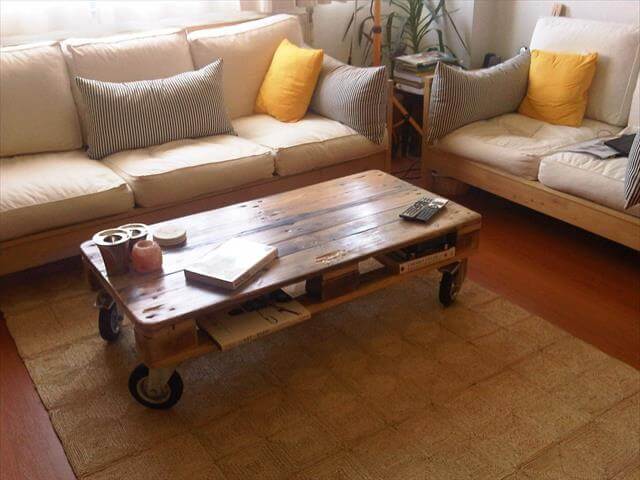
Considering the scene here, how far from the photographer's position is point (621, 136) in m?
2.83

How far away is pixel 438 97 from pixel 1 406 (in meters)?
2.29

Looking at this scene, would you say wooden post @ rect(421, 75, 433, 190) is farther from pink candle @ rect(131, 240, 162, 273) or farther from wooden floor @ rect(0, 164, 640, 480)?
pink candle @ rect(131, 240, 162, 273)

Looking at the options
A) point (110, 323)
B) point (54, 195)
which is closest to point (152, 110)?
point (54, 195)

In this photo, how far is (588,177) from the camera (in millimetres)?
2605

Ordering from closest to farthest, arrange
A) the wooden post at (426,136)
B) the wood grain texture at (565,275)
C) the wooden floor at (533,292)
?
the wooden floor at (533,292) < the wood grain texture at (565,275) < the wooden post at (426,136)

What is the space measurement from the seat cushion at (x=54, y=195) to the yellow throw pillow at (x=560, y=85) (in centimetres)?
208

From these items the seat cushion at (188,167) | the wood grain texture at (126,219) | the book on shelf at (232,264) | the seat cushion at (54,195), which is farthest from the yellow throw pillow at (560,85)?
the seat cushion at (54,195)

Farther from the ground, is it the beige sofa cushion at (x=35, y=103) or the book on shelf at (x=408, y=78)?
the beige sofa cushion at (x=35, y=103)

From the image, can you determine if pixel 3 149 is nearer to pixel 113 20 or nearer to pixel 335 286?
pixel 113 20

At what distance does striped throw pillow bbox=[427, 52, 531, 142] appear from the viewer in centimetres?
311

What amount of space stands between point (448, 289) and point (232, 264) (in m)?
0.91

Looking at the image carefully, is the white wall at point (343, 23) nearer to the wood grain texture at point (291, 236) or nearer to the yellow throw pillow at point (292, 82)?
the yellow throw pillow at point (292, 82)

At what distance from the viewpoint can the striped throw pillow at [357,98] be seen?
3.02 m

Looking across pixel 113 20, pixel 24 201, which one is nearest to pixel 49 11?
pixel 113 20
